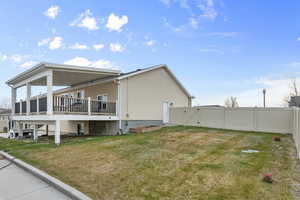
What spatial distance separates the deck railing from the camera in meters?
12.1

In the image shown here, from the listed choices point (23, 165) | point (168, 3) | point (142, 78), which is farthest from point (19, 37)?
point (23, 165)

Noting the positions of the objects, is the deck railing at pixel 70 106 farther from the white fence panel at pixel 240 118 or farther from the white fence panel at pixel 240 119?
the white fence panel at pixel 240 119

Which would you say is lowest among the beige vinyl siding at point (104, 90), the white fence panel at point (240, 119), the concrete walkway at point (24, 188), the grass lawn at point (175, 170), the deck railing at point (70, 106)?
the concrete walkway at point (24, 188)

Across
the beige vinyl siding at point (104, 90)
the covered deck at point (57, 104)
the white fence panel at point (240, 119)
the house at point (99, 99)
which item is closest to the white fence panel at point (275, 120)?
the white fence panel at point (240, 119)

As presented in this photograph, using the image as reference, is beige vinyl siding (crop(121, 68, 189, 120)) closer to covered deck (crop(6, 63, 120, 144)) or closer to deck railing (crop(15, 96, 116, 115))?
covered deck (crop(6, 63, 120, 144))

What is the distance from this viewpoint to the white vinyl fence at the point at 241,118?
12180 mm

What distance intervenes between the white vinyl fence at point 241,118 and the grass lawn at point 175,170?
4.20 m

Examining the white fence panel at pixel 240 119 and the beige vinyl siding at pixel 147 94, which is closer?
the white fence panel at pixel 240 119

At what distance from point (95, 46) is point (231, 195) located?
17.9 meters

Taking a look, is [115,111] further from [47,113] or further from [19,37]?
[19,37]

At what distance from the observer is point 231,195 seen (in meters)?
4.12

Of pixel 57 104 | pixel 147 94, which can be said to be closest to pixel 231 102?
pixel 147 94

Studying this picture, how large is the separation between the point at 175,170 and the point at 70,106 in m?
8.70

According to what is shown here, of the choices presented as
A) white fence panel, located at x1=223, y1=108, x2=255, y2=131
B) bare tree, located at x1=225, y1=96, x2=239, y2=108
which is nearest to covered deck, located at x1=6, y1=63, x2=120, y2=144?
white fence panel, located at x1=223, y1=108, x2=255, y2=131
